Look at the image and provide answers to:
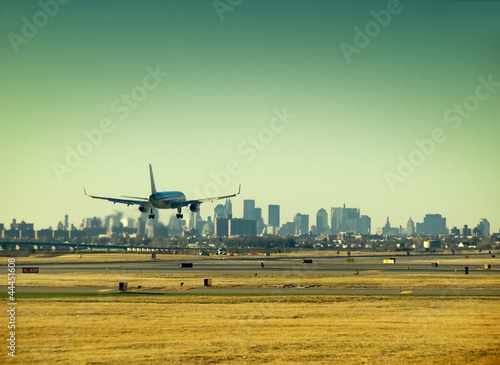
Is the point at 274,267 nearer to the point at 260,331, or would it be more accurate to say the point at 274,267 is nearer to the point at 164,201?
the point at 164,201

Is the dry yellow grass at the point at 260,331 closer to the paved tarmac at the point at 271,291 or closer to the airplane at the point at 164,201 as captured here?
the paved tarmac at the point at 271,291

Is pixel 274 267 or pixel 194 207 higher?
pixel 194 207

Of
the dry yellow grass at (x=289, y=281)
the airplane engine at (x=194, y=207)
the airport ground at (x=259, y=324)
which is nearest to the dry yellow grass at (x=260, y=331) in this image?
the airport ground at (x=259, y=324)

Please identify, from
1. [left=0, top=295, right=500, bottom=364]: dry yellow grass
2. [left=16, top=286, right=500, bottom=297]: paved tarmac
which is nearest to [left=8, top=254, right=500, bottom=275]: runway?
[left=16, top=286, right=500, bottom=297]: paved tarmac

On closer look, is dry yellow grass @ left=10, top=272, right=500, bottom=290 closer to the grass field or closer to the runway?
the grass field

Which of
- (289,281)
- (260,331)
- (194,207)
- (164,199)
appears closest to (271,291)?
(289,281)
